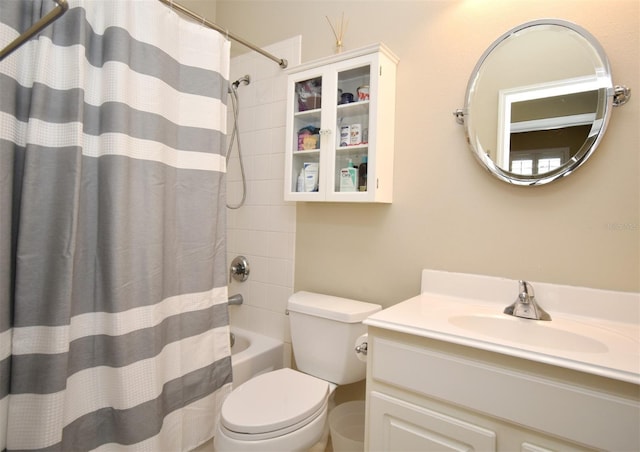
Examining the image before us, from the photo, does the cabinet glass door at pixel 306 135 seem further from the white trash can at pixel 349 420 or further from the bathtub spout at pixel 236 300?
the white trash can at pixel 349 420

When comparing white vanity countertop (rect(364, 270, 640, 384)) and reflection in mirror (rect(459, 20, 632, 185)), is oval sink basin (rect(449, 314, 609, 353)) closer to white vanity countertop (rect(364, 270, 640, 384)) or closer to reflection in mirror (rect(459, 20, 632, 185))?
white vanity countertop (rect(364, 270, 640, 384))

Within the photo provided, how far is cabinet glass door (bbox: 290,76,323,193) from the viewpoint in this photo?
1.59 metres

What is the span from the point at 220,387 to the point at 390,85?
1457 millimetres

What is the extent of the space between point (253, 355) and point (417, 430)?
93cm

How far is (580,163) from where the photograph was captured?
112 centimetres

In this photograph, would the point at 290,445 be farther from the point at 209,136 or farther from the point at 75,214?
the point at 209,136

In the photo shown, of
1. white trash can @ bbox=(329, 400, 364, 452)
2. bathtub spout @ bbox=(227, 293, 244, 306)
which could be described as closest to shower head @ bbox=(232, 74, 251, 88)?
bathtub spout @ bbox=(227, 293, 244, 306)

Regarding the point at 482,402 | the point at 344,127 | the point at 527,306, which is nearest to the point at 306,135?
the point at 344,127

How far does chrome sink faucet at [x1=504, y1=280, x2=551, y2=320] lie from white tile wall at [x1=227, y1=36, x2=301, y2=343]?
3.53ft

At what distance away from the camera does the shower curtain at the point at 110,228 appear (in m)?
0.91

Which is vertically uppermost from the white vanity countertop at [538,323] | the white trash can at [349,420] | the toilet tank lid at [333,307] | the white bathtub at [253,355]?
the white vanity countertop at [538,323]

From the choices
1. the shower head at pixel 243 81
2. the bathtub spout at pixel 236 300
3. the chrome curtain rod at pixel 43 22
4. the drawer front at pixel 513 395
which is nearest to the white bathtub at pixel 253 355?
the bathtub spout at pixel 236 300

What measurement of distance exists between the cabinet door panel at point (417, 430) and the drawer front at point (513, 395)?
56 millimetres

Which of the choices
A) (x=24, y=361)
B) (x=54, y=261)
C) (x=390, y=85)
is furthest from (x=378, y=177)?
(x=24, y=361)
